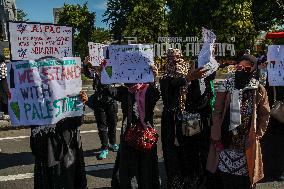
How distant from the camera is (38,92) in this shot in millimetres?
4219

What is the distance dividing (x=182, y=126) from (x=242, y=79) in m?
0.96

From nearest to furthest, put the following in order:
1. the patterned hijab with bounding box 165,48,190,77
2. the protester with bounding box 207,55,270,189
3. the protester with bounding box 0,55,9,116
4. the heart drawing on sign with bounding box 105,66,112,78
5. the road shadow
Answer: the protester with bounding box 207,55,270,189, the patterned hijab with bounding box 165,48,190,77, the heart drawing on sign with bounding box 105,66,112,78, the road shadow, the protester with bounding box 0,55,9,116

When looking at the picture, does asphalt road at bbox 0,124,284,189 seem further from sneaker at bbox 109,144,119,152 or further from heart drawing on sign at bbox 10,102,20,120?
heart drawing on sign at bbox 10,102,20,120

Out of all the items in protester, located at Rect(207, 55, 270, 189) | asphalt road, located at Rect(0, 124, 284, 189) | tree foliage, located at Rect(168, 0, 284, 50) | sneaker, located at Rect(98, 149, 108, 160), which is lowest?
asphalt road, located at Rect(0, 124, 284, 189)

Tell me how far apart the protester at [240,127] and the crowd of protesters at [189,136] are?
0.03 ft

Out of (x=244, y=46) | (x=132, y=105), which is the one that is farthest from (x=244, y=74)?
(x=244, y=46)

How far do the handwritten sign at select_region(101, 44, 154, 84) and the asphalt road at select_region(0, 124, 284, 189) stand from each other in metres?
1.73

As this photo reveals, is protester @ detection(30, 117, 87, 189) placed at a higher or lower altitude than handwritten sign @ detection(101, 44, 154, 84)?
lower

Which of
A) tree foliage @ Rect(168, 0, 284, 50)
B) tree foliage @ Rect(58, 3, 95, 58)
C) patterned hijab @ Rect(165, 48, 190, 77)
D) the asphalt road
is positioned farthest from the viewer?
tree foliage @ Rect(58, 3, 95, 58)

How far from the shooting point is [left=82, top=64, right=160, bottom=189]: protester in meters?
5.05

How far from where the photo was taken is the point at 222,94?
4430mm

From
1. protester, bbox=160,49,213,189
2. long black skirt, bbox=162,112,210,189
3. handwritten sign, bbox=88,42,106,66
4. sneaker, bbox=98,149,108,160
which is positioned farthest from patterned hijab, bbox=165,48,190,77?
sneaker, bbox=98,149,108,160

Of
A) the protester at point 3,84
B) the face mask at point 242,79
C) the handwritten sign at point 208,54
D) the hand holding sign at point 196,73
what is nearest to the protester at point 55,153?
the hand holding sign at point 196,73

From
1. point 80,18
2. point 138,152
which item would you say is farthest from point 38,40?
point 80,18
